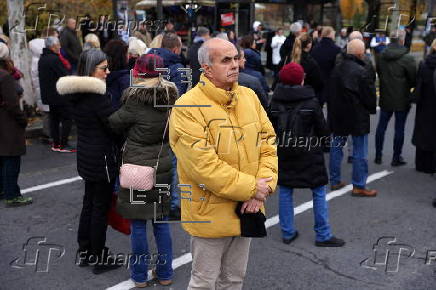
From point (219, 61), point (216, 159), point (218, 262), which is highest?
point (219, 61)

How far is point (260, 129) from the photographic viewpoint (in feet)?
10.8

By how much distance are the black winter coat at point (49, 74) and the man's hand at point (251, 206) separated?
583 centimetres

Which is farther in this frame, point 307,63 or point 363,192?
point 307,63

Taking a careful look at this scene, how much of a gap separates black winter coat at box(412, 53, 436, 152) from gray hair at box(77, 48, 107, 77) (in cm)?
429

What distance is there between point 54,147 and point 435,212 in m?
5.71

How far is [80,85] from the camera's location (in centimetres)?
414

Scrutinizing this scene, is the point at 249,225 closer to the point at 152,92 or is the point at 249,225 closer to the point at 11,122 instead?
the point at 152,92

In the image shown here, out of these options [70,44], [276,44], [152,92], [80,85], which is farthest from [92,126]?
[276,44]

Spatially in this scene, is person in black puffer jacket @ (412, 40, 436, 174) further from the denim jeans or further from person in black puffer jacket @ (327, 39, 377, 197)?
the denim jeans

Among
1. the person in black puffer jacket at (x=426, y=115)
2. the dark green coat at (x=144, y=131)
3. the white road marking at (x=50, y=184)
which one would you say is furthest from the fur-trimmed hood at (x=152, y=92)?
the person in black puffer jacket at (x=426, y=115)

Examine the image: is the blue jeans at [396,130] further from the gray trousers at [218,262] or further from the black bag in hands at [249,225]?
the black bag in hands at [249,225]

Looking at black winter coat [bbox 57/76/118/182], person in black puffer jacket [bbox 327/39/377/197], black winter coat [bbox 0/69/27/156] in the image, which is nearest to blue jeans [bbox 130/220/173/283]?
black winter coat [bbox 57/76/118/182]

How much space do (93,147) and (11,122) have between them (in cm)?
196

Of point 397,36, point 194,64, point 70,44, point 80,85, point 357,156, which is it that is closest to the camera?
point 80,85
